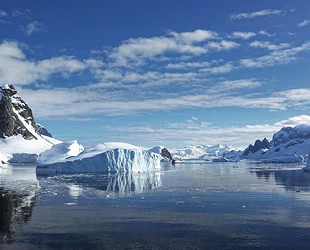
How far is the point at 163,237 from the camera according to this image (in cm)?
1731

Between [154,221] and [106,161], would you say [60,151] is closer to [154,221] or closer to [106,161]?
[106,161]

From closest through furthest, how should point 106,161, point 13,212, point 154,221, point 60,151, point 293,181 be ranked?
1. point 154,221
2. point 13,212
3. point 293,181
4. point 106,161
5. point 60,151

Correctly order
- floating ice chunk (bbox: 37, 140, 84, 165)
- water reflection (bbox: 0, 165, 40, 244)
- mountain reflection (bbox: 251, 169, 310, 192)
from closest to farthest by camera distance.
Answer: water reflection (bbox: 0, 165, 40, 244) → mountain reflection (bbox: 251, 169, 310, 192) → floating ice chunk (bbox: 37, 140, 84, 165)

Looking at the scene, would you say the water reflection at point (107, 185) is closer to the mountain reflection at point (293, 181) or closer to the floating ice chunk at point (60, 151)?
the mountain reflection at point (293, 181)

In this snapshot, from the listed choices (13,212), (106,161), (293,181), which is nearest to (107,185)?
(13,212)

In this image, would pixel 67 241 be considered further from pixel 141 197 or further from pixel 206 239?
pixel 141 197

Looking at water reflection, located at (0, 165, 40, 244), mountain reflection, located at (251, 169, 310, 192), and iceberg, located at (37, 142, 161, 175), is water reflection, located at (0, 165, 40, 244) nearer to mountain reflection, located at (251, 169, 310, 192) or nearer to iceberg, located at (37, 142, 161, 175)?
mountain reflection, located at (251, 169, 310, 192)

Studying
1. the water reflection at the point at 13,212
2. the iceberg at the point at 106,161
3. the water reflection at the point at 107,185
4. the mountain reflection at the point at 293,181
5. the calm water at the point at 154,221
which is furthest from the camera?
the iceberg at the point at 106,161

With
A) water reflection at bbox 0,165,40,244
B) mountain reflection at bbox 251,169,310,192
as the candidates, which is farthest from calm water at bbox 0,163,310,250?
mountain reflection at bbox 251,169,310,192

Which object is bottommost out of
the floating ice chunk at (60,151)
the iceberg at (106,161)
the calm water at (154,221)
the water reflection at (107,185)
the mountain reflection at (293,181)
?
the calm water at (154,221)

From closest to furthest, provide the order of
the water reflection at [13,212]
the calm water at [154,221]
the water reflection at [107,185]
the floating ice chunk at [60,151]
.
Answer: the calm water at [154,221] < the water reflection at [13,212] < the water reflection at [107,185] < the floating ice chunk at [60,151]

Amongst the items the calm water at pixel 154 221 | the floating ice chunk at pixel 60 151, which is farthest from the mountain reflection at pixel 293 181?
the floating ice chunk at pixel 60 151

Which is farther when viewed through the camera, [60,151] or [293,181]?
[60,151]

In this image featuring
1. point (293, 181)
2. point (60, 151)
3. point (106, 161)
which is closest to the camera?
point (293, 181)
